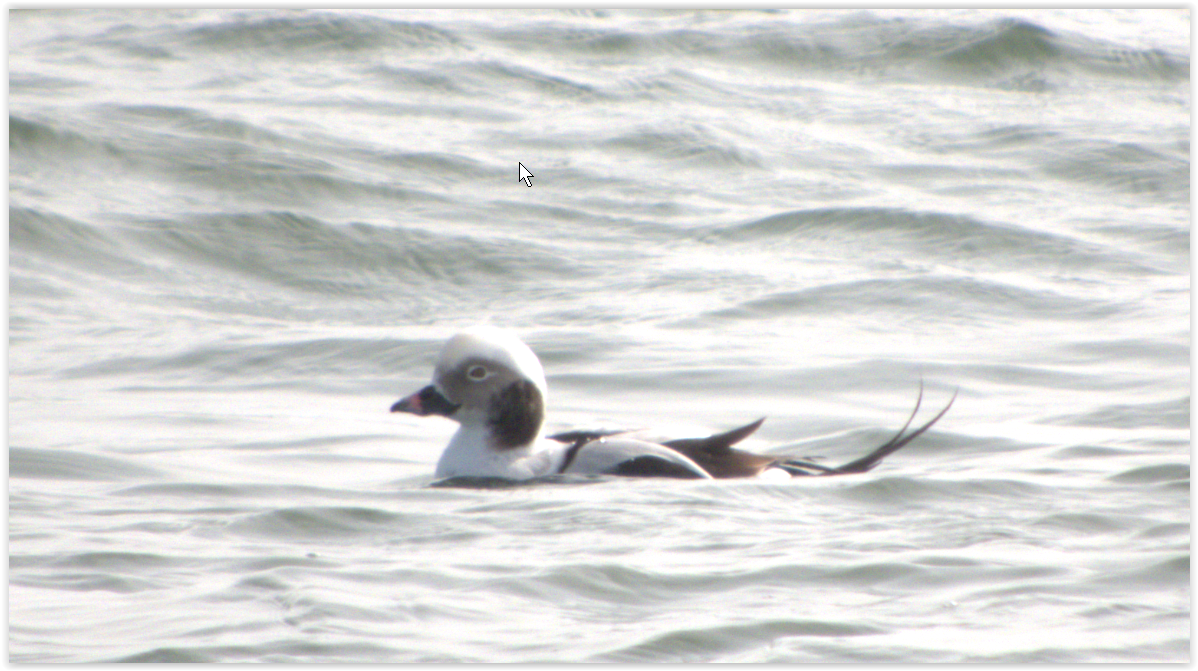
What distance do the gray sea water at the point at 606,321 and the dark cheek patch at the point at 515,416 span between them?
0.44 meters

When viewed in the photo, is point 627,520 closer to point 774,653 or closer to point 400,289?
point 774,653

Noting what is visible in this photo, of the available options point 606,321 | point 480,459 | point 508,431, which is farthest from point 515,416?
point 606,321

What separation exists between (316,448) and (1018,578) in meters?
3.51

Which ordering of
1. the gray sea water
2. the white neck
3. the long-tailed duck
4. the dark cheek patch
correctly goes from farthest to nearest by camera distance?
the dark cheek patch < the white neck < the long-tailed duck < the gray sea water

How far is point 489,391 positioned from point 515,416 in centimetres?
15

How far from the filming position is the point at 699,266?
10.9m

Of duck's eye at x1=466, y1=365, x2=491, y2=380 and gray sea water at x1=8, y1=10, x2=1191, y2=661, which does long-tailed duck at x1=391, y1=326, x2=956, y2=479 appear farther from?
gray sea water at x1=8, y1=10, x2=1191, y2=661

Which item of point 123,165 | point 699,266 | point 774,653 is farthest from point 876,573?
point 123,165

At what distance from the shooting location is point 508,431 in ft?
20.6

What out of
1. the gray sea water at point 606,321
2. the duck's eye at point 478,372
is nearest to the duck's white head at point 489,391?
the duck's eye at point 478,372

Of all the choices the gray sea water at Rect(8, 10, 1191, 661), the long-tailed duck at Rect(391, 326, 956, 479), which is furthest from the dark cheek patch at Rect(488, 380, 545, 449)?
the gray sea water at Rect(8, 10, 1191, 661)

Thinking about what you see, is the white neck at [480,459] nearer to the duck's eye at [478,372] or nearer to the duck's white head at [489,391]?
the duck's white head at [489,391]

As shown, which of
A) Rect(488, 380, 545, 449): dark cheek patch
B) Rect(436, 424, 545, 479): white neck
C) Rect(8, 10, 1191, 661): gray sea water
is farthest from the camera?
Rect(488, 380, 545, 449): dark cheek patch

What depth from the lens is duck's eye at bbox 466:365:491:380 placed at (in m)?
6.33
